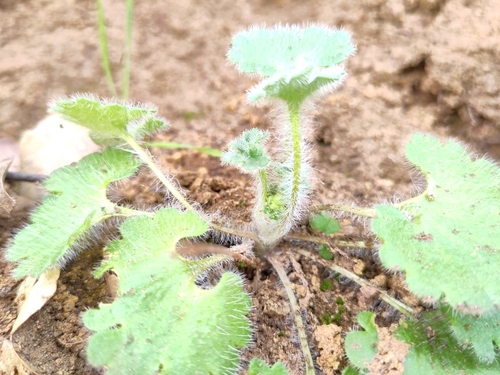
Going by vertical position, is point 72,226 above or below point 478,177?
below

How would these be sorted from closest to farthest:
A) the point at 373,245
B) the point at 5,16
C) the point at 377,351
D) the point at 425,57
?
the point at 377,351 < the point at 373,245 < the point at 425,57 < the point at 5,16

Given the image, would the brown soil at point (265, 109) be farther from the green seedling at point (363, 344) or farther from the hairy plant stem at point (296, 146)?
the hairy plant stem at point (296, 146)

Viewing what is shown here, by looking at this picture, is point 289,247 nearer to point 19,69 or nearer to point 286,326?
point 286,326

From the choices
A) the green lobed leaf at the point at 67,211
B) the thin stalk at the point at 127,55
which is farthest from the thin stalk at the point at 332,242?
the thin stalk at the point at 127,55

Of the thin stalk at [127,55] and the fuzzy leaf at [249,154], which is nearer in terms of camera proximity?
the fuzzy leaf at [249,154]

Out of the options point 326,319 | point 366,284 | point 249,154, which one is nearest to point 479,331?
point 366,284

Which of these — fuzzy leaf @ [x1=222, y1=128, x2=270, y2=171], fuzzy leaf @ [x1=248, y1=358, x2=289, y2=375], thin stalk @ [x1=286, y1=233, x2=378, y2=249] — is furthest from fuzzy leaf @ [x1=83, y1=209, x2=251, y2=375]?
thin stalk @ [x1=286, y1=233, x2=378, y2=249]

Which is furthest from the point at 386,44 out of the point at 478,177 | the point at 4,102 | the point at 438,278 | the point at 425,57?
the point at 4,102
